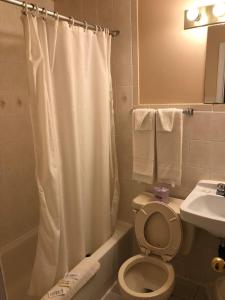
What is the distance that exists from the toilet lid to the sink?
182mm

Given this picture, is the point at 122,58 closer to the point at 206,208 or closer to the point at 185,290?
the point at 206,208

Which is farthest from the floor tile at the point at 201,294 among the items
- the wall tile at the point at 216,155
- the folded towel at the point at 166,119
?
the folded towel at the point at 166,119

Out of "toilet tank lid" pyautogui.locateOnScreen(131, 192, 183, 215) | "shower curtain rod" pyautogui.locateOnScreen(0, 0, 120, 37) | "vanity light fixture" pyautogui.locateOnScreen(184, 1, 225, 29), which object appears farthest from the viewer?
"toilet tank lid" pyautogui.locateOnScreen(131, 192, 183, 215)

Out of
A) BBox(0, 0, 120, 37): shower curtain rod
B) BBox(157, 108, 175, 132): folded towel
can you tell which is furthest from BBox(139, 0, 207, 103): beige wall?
BBox(0, 0, 120, 37): shower curtain rod

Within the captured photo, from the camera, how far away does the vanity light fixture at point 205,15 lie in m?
1.42

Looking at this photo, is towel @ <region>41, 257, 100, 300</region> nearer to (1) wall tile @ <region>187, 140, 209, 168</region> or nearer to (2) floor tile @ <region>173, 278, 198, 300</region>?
(2) floor tile @ <region>173, 278, 198, 300</region>

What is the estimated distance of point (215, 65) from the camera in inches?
60.1

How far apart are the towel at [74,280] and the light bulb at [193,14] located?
1.72 m

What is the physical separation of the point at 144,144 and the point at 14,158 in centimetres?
103

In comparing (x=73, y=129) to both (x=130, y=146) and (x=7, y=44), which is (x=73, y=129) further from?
(x=7, y=44)

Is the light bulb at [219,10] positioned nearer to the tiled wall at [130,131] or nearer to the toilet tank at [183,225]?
the tiled wall at [130,131]

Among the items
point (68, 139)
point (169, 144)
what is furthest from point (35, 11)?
point (169, 144)

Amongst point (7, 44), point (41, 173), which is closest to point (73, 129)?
point (41, 173)

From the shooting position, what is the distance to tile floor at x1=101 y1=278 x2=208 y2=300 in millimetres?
1836
